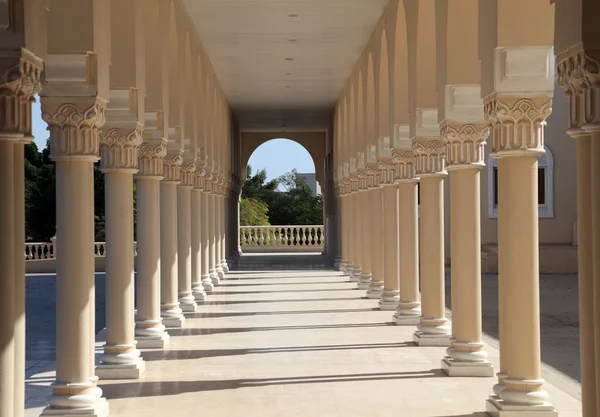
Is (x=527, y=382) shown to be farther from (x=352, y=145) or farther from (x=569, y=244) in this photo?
(x=569, y=244)

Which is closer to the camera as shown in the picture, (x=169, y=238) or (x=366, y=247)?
(x=169, y=238)

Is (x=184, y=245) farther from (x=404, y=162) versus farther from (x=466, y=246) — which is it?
(x=466, y=246)

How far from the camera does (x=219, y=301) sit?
20.2 m

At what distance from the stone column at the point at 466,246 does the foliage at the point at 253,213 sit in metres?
45.7

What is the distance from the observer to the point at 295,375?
36.7 feet

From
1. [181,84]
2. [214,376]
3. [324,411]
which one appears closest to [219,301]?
[181,84]

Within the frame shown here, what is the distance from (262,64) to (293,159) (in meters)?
136

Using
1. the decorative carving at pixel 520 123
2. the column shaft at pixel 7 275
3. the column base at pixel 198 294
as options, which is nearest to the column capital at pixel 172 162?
the column base at pixel 198 294

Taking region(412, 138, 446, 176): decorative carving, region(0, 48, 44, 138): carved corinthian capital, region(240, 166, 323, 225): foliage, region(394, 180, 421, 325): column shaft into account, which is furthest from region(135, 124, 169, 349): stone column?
region(240, 166, 323, 225): foliage

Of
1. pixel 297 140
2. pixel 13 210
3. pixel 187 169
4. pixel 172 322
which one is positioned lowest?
pixel 172 322

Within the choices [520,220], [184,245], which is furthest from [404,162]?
[520,220]

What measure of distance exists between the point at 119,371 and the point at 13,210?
467 centimetres

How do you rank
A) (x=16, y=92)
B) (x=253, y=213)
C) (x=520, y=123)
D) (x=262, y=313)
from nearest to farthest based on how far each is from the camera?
(x=16, y=92)
(x=520, y=123)
(x=262, y=313)
(x=253, y=213)

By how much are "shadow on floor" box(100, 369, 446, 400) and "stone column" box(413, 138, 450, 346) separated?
83.2 inches
